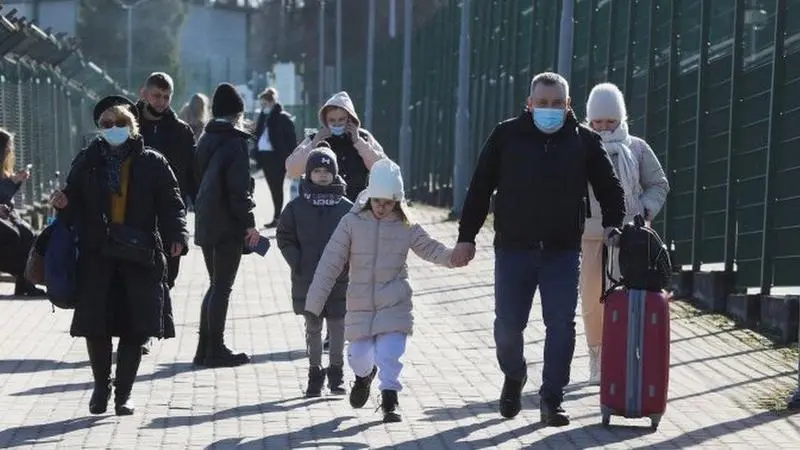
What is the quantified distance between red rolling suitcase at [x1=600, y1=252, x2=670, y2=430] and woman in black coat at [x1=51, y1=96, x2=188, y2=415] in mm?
2200

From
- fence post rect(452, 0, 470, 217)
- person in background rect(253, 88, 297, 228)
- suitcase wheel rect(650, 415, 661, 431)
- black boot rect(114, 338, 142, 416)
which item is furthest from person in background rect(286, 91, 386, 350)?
fence post rect(452, 0, 470, 217)

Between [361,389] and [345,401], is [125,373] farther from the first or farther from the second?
[345,401]

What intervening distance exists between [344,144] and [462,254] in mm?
3407

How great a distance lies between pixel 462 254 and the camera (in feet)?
36.9

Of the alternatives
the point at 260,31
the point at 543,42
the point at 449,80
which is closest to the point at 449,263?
the point at 543,42

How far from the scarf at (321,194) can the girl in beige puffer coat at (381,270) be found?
1.28 meters

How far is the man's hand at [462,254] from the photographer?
11234 mm

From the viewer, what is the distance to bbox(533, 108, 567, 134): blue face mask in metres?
11.2

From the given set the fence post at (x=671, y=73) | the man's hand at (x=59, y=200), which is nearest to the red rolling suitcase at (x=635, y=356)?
the man's hand at (x=59, y=200)

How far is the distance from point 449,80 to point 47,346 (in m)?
24.0

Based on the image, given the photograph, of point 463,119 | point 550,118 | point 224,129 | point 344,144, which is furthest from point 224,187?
point 463,119

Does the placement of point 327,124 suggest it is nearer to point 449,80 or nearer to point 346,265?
point 346,265

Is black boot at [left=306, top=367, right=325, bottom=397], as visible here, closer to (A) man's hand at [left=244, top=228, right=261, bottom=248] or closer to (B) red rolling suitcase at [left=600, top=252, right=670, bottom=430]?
(A) man's hand at [left=244, top=228, right=261, bottom=248]

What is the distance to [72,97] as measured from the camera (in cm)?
3834
